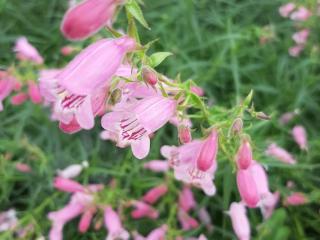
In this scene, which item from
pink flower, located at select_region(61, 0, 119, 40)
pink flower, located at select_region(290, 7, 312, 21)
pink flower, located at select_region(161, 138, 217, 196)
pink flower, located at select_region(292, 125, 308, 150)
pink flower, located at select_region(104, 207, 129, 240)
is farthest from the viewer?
pink flower, located at select_region(290, 7, 312, 21)

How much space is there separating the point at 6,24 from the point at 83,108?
228cm

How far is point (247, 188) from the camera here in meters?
1.53

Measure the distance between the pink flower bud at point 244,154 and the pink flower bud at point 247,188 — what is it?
65 mm

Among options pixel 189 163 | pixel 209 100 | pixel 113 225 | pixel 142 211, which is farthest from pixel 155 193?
pixel 189 163

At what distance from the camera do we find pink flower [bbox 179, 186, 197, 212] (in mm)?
2375

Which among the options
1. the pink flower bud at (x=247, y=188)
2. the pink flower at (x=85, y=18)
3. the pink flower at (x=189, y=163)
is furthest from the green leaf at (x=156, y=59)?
the pink flower bud at (x=247, y=188)

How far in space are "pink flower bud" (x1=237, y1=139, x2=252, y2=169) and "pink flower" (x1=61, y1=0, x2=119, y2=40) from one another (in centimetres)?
50

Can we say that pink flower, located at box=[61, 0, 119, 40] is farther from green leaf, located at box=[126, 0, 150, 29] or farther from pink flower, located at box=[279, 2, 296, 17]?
pink flower, located at box=[279, 2, 296, 17]

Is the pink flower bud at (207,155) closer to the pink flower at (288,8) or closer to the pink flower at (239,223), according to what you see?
the pink flower at (239,223)

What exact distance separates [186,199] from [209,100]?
0.66 metres

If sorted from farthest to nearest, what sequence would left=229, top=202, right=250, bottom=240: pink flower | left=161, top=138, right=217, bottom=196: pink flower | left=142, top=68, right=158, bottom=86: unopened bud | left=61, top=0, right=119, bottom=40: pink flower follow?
left=229, top=202, right=250, bottom=240: pink flower
left=161, top=138, right=217, bottom=196: pink flower
left=142, top=68, right=158, bottom=86: unopened bud
left=61, top=0, right=119, bottom=40: pink flower

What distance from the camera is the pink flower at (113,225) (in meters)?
2.25

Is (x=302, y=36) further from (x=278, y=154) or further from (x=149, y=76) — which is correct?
(x=149, y=76)

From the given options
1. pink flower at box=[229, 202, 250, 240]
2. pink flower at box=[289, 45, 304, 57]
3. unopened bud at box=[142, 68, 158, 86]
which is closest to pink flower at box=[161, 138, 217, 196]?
unopened bud at box=[142, 68, 158, 86]
